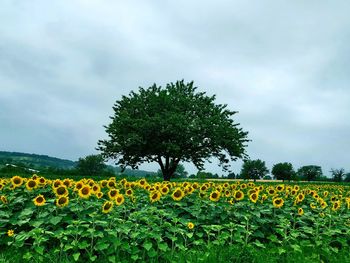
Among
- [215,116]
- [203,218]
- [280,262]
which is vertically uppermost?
[215,116]

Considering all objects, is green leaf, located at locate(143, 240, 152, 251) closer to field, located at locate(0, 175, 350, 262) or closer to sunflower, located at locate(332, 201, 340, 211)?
field, located at locate(0, 175, 350, 262)

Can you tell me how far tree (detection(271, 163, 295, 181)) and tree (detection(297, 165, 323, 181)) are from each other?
3186 mm

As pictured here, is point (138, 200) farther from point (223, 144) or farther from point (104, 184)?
point (223, 144)

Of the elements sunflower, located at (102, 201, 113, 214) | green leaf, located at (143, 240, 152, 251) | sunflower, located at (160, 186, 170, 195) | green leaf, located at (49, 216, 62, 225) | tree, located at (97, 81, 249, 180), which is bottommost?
green leaf, located at (143, 240, 152, 251)

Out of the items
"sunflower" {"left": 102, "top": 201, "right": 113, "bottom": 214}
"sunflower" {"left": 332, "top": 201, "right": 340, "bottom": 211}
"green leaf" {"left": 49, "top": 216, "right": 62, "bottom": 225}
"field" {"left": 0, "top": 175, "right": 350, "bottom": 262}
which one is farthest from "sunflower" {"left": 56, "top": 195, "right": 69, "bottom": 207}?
"sunflower" {"left": 332, "top": 201, "right": 340, "bottom": 211}

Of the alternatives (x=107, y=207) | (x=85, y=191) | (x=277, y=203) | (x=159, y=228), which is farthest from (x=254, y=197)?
(x=85, y=191)

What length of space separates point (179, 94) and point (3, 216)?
33723 millimetres

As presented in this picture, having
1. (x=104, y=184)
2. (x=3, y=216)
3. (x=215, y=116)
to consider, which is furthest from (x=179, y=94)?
(x=3, y=216)

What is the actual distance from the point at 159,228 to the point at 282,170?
122180 millimetres

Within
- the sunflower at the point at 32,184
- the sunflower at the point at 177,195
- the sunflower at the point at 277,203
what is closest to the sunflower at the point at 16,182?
the sunflower at the point at 32,184

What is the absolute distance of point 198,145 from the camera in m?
39.1

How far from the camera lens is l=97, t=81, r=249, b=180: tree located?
3694cm

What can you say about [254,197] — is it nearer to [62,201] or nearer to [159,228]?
[159,228]

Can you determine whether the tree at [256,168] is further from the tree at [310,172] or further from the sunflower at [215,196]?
Answer: the sunflower at [215,196]
